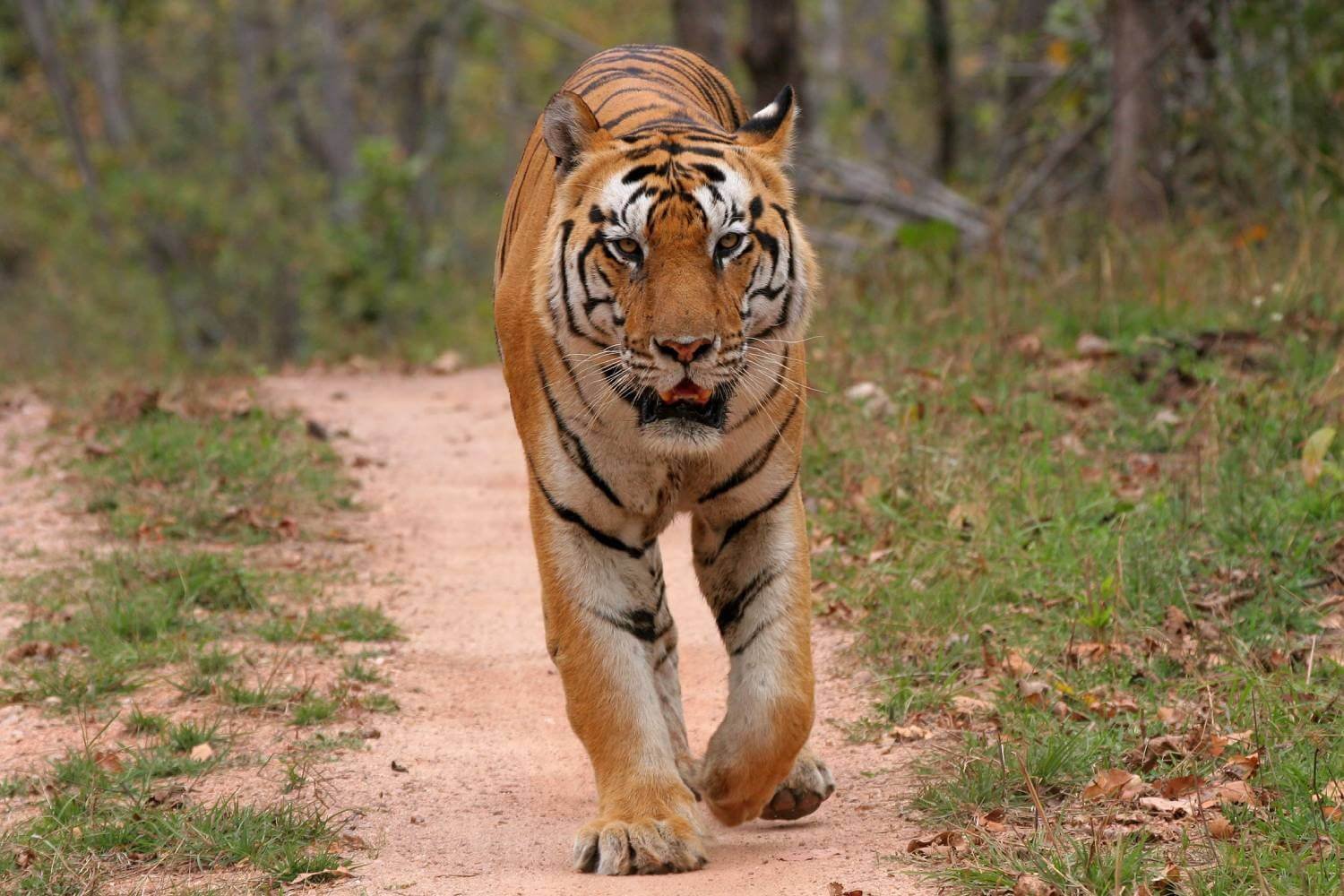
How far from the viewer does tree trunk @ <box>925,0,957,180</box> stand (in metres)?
14.5

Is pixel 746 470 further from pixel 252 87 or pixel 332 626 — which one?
pixel 252 87

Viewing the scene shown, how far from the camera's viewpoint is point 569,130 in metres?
3.65

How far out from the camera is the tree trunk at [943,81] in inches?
570

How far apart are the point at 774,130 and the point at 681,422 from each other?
2.70ft

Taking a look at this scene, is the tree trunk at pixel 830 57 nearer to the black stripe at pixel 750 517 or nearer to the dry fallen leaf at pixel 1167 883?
the black stripe at pixel 750 517

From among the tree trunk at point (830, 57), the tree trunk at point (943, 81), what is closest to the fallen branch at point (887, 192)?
the tree trunk at point (943, 81)

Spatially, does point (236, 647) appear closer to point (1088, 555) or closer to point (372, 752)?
point (372, 752)

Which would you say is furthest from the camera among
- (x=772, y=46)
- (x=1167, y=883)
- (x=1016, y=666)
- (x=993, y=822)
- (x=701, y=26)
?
(x=701, y=26)

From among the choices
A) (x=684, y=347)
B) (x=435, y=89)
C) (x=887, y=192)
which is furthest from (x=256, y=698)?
(x=435, y=89)

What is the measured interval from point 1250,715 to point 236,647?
3.01m

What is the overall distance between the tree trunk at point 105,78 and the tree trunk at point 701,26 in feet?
20.2

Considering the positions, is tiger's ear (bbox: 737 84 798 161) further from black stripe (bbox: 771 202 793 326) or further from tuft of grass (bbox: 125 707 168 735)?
tuft of grass (bbox: 125 707 168 735)

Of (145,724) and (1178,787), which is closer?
(1178,787)

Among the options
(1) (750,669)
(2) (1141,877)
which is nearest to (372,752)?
(1) (750,669)
